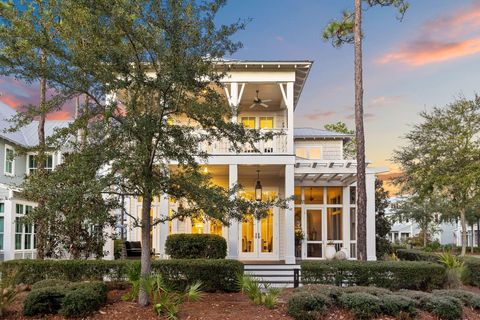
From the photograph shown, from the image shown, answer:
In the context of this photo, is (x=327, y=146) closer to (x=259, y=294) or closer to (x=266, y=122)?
(x=266, y=122)

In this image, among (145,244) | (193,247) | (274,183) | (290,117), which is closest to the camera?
(145,244)

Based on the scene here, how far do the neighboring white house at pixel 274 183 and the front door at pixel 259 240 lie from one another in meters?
0.04

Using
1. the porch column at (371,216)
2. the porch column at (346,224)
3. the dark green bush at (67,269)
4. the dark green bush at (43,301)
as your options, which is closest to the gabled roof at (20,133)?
the dark green bush at (67,269)

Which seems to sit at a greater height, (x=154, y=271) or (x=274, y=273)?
(x=154, y=271)

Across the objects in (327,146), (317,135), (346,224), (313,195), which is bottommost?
(346,224)

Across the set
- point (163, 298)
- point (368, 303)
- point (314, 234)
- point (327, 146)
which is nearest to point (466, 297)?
point (368, 303)

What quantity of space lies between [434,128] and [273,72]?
1374 centimetres

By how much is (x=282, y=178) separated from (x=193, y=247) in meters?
7.03

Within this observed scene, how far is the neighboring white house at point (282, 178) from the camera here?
61.5ft

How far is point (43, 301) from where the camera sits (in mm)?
9672

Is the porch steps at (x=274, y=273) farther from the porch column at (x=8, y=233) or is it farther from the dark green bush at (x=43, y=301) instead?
the porch column at (x=8, y=233)

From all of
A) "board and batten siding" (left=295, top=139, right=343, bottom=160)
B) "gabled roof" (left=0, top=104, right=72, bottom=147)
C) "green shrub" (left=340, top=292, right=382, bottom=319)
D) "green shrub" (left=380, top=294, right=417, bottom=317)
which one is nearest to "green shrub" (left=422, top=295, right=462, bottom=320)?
"green shrub" (left=380, top=294, right=417, bottom=317)

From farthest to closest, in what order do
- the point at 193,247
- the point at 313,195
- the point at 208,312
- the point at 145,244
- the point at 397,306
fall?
the point at 313,195 → the point at 193,247 → the point at 145,244 → the point at 397,306 → the point at 208,312

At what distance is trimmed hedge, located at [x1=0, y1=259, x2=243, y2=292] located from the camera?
12.2 metres
